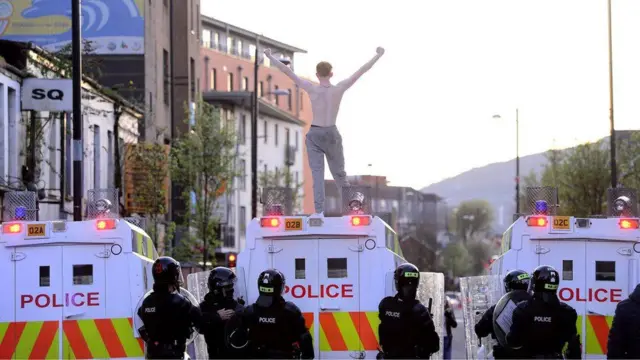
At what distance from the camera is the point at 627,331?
39.7 ft

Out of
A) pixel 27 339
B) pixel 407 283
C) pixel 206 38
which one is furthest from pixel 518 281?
pixel 206 38

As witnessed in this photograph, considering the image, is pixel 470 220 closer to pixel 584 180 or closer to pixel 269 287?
pixel 584 180

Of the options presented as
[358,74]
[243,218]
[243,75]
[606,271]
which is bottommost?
[243,218]

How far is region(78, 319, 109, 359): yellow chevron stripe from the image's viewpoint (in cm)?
1334

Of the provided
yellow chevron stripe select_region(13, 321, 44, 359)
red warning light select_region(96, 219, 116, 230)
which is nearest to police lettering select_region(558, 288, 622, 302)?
red warning light select_region(96, 219, 116, 230)

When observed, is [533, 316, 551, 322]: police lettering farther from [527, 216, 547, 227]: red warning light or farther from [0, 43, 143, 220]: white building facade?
[0, 43, 143, 220]: white building facade

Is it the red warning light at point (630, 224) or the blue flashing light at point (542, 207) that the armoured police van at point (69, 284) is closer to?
the blue flashing light at point (542, 207)

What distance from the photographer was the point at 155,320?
1213 centimetres

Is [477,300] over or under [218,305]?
under

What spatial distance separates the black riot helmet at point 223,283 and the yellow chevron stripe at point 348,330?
53.2 inches

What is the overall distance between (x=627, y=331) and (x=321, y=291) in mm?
3104

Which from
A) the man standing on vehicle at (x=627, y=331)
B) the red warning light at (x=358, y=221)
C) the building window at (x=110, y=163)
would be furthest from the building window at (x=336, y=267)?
the building window at (x=110, y=163)

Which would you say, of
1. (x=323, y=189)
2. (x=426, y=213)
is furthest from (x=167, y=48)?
(x=426, y=213)

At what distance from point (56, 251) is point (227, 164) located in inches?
1253
